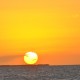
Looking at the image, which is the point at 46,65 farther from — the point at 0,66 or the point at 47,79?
the point at 47,79

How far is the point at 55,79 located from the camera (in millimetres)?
80438

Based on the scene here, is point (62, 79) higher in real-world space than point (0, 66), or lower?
lower

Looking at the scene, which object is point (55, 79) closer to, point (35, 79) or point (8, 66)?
point (35, 79)

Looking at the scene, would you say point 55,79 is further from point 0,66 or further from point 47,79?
point 0,66

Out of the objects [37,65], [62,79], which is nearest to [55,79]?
[62,79]

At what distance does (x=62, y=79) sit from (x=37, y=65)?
95.6 metres

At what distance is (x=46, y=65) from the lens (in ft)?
603

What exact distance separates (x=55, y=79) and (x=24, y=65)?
95.2m

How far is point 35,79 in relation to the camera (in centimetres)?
8044

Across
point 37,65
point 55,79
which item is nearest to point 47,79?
point 55,79

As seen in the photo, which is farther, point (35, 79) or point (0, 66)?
point (0, 66)

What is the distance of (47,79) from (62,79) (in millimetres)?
2874

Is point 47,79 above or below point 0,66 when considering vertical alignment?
below

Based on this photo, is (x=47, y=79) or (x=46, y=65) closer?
(x=47, y=79)
